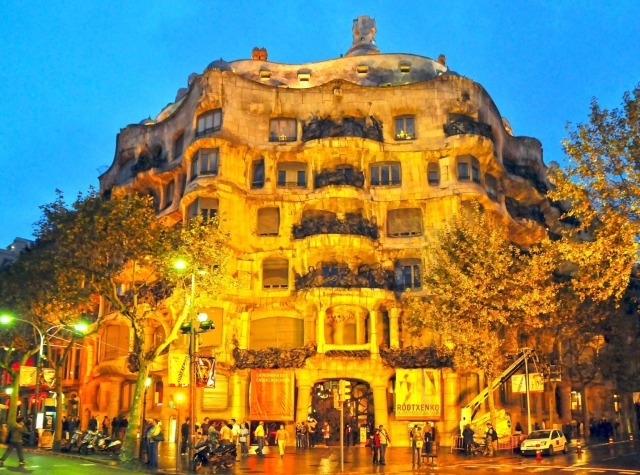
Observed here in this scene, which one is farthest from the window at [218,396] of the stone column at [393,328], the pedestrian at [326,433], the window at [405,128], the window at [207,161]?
the window at [405,128]

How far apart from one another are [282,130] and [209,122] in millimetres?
5226

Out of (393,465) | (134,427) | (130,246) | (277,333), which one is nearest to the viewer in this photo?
(134,427)

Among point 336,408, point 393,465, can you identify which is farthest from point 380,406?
point 393,465

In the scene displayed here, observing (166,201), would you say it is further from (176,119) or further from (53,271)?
(53,271)

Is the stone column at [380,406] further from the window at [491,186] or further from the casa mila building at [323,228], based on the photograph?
the window at [491,186]

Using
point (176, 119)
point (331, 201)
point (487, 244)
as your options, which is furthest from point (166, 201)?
point (487, 244)

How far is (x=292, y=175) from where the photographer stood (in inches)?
1961

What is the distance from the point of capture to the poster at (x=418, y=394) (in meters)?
43.9

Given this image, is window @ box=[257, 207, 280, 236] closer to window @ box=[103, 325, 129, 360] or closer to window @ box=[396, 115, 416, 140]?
window @ box=[396, 115, 416, 140]

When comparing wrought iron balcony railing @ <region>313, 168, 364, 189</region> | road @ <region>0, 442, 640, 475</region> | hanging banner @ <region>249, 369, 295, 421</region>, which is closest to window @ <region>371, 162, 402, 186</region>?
wrought iron balcony railing @ <region>313, 168, 364, 189</region>

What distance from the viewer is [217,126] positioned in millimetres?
48844

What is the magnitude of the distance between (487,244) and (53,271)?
916 inches

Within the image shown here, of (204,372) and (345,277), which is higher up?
(345,277)

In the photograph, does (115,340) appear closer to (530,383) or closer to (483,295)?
(483,295)
